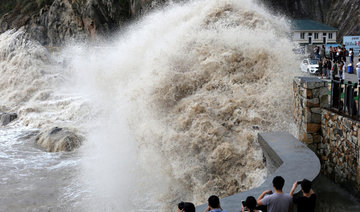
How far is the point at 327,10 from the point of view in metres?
43.7

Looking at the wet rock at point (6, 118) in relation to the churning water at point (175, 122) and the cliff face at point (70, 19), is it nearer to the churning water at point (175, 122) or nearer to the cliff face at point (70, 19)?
the churning water at point (175, 122)

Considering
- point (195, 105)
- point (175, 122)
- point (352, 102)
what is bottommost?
point (175, 122)

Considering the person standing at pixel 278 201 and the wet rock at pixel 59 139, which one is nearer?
the person standing at pixel 278 201

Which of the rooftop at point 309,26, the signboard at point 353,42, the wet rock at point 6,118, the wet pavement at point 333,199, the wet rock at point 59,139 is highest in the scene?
the rooftop at point 309,26

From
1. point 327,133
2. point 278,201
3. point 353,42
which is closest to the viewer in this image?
point 278,201

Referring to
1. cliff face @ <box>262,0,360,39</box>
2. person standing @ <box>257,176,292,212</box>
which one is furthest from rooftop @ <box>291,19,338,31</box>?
person standing @ <box>257,176,292,212</box>

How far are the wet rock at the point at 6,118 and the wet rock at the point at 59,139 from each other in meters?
3.92

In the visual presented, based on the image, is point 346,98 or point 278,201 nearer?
point 278,201

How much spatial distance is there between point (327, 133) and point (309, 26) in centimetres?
3643

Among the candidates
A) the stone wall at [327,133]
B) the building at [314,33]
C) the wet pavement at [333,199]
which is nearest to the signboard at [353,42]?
the stone wall at [327,133]

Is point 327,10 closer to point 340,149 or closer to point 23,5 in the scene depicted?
point 23,5

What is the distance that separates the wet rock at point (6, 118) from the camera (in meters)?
17.4

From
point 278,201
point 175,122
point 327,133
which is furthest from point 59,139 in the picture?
point 278,201

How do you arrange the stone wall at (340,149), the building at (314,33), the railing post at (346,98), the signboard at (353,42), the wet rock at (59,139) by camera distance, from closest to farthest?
the stone wall at (340,149) → the railing post at (346,98) → the wet rock at (59,139) → the signboard at (353,42) → the building at (314,33)
